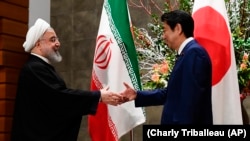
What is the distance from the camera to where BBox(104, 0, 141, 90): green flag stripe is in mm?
3979

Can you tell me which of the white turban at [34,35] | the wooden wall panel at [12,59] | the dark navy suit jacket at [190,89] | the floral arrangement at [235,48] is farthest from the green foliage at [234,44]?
the wooden wall panel at [12,59]

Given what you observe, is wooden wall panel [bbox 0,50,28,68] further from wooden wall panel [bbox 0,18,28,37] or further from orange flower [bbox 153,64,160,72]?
orange flower [bbox 153,64,160,72]

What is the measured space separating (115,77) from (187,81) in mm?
1324

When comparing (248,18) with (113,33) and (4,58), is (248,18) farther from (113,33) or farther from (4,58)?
(4,58)

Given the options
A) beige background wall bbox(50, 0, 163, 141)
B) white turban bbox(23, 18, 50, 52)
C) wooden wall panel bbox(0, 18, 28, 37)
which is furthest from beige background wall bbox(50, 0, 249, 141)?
white turban bbox(23, 18, 50, 52)

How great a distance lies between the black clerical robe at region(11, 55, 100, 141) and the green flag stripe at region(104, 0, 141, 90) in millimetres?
671

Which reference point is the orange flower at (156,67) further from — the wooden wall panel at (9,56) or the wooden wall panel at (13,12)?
the wooden wall panel at (13,12)

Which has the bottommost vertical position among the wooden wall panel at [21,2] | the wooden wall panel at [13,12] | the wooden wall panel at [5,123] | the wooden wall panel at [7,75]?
the wooden wall panel at [5,123]

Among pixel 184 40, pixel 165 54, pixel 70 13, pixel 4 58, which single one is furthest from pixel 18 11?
pixel 70 13

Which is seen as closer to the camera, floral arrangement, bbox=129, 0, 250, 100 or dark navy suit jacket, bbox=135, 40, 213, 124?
dark navy suit jacket, bbox=135, 40, 213, 124

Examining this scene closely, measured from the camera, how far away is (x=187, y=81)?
2.72 meters

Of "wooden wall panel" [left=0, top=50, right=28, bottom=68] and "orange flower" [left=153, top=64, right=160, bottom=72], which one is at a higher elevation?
"wooden wall panel" [left=0, top=50, right=28, bottom=68]

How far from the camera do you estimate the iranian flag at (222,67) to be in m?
3.25

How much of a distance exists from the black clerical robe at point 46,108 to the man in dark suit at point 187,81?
78cm
